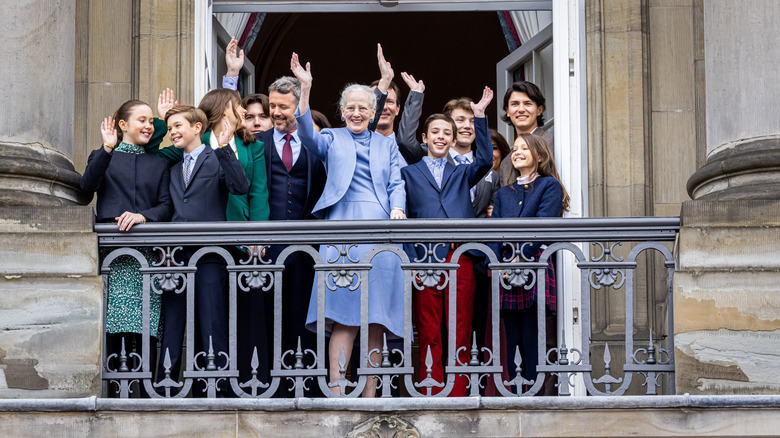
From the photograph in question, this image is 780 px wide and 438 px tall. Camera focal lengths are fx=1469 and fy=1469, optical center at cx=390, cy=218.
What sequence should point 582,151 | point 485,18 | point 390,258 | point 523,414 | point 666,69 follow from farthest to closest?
point 485,18, point 666,69, point 582,151, point 390,258, point 523,414

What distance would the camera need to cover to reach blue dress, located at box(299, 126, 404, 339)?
7.84 meters

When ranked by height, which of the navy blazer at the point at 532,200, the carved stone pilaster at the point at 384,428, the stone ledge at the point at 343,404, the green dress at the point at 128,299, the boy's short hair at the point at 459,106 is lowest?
the carved stone pilaster at the point at 384,428

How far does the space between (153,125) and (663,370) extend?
3073mm

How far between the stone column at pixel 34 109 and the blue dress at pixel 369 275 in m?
1.48

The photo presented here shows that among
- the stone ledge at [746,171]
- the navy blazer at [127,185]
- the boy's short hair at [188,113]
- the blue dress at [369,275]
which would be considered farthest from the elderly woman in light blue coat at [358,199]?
the stone ledge at [746,171]

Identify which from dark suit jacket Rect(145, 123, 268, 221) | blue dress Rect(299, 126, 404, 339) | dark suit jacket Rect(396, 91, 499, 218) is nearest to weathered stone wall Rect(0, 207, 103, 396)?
dark suit jacket Rect(145, 123, 268, 221)

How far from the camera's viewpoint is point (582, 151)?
949 centimetres

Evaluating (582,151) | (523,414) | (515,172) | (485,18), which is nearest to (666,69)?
(582,151)

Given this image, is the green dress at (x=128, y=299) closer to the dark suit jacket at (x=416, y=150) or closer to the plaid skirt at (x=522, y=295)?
the dark suit jacket at (x=416, y=150)

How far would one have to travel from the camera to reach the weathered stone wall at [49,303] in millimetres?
7617

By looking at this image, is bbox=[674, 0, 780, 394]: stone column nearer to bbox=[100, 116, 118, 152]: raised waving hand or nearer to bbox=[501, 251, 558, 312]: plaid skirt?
bbox=[501, 251, 558, 312]: plaid skirt

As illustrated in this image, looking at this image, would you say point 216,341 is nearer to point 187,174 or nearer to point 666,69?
point 187,174

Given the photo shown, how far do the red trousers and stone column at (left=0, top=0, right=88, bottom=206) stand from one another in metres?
2.10

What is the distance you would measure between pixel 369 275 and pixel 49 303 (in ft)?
5.57
